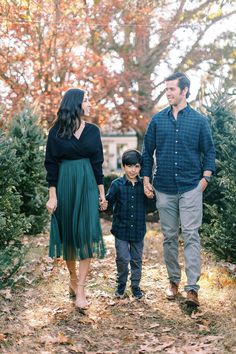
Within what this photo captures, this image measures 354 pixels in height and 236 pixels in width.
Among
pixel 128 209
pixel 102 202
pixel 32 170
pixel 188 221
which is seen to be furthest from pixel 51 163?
pixel 32 170

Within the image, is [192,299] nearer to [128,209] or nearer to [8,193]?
[128,209]

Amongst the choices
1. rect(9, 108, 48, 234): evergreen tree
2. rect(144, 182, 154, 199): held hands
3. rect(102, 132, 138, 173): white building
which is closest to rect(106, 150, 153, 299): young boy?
rect(144, 182, 154, 199): held hands

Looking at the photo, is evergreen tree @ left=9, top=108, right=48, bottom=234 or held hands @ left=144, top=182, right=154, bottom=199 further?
evergreen tree @ left=9, top=108, right=48, bottom=234

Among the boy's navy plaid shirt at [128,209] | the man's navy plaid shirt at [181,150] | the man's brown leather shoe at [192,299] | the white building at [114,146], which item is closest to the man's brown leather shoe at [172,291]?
the man's brown leather shoe at [192,299]

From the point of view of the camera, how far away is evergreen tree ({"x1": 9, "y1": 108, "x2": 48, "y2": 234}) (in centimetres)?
1044

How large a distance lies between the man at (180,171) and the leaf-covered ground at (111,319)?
37 cm

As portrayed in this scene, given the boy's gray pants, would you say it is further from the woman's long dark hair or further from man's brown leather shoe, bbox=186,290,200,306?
the woman's long dark hair

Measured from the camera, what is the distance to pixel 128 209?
607cm

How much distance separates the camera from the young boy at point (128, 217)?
604cm

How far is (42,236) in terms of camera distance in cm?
1073

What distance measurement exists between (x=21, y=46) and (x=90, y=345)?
13.6 metres

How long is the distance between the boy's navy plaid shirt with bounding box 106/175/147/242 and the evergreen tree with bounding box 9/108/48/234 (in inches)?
175

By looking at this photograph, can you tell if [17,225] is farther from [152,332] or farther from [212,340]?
[212,340]

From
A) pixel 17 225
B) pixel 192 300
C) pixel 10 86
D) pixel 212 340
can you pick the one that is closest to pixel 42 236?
pixel 17 225
